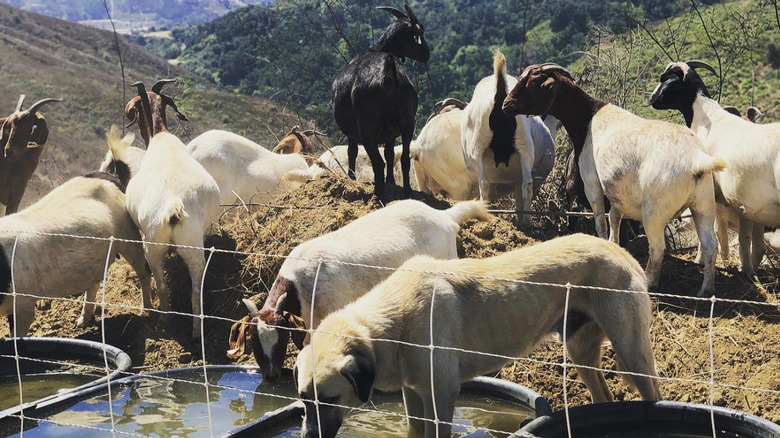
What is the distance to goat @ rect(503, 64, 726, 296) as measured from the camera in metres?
7.27

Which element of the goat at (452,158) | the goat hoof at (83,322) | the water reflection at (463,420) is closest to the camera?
the water reflection at (463,420)

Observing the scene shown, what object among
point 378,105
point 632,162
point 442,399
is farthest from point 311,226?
point 442,399

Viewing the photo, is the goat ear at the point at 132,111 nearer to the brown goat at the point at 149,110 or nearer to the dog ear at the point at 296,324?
the brown goat at the point at 149,110

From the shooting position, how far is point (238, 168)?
11094mm

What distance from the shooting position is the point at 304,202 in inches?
359

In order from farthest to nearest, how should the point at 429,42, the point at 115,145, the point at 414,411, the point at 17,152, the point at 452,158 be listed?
1. the point at 429,42
2. the point at 17,152
3. the point at 452,158
4. the point at 115,145
5. the point at 414,411

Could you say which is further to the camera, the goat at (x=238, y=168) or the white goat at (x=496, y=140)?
the goat at (x=238, y=168)

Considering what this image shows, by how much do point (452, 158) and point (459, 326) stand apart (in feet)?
19.4

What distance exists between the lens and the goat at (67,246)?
7949mm

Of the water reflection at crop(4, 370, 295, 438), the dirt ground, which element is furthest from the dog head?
the dirt ground

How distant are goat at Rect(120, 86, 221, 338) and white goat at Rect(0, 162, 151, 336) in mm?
A: 291

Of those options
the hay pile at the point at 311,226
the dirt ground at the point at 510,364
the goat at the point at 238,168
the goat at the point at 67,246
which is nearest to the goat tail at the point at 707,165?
the dirt ground at the point at 510,364

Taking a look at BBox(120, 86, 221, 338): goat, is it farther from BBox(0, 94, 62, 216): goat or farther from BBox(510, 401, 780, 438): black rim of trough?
BBox(0, 94, 62, 216): goat

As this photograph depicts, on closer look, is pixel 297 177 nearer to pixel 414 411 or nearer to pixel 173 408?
pixel 173 408
